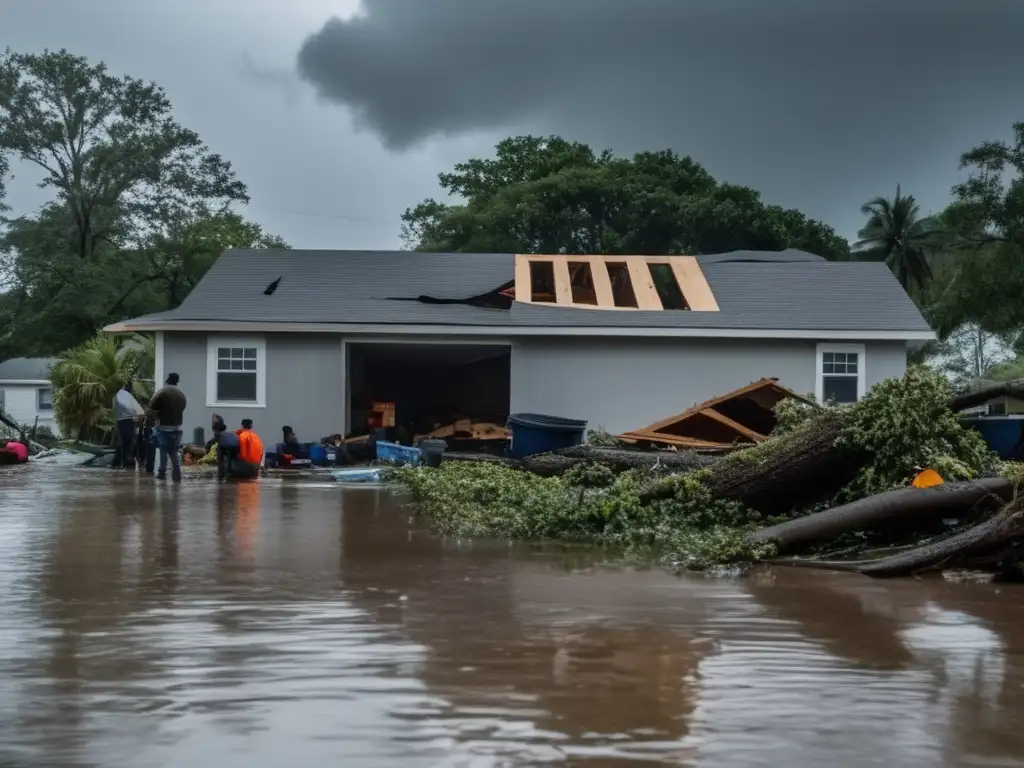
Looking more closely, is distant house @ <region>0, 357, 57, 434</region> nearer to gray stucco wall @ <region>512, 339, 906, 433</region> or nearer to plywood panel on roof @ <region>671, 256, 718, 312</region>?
plywood panel on roof @ <region>671, 256, 718, 312</region>

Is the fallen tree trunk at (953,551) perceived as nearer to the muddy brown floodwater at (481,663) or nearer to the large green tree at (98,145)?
the muddy brown floodwater at (481,663)

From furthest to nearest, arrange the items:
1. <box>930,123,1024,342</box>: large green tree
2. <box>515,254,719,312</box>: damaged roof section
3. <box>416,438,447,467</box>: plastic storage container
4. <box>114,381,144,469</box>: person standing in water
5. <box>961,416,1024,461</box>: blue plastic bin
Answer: <box>930,123,1024,342</box>: large green tree, <box>515,254,719,312</box>: damaged roof section, <box>114,381,144,469</box>: person standing in water, <box>416,438,447,467</box>: plastic storage container, <box>961,416,1024,461</box>: blue plastic bin

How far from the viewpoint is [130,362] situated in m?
26.9

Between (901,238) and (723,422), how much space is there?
38194 mm

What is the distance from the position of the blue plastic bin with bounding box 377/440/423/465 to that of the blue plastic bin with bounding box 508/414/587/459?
1.78 metres

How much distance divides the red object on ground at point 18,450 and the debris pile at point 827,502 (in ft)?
41.7

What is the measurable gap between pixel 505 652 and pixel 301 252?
70.0 feet

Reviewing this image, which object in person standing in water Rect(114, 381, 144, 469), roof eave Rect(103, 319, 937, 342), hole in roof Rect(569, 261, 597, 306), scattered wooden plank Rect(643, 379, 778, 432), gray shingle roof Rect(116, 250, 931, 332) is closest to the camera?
scattered wooden plank Rect(643, 379, 778, 432)

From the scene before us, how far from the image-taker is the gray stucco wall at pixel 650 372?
72.3ft

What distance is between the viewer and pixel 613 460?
1504 centimetres

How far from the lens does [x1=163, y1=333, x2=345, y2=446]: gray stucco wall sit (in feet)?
72.4

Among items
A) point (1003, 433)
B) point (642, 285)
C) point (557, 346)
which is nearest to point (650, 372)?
point (557, 346)

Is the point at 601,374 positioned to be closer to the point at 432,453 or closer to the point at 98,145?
the point at 432,453

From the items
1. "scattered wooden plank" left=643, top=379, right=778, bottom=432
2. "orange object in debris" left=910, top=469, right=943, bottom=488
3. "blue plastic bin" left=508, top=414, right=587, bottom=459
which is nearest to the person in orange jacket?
"blue plastic bin" left=508, top=414, right=587, bottom=459
